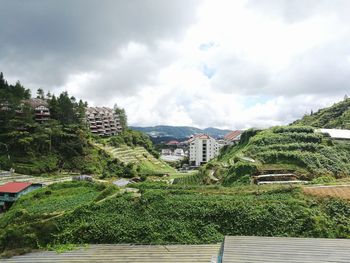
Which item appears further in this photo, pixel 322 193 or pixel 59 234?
pixel 322 193

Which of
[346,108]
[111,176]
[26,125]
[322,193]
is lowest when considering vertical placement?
[111,176]

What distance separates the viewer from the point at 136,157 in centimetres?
7375

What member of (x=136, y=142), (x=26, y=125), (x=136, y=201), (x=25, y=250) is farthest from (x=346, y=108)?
(x=25, y=250)

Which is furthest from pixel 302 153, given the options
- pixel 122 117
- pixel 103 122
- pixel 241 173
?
pixel 122 117

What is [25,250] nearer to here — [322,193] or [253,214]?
[253,214]

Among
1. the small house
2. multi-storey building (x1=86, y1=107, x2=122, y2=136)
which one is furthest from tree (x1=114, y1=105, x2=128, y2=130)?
the small house

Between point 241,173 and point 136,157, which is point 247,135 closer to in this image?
point 136,157

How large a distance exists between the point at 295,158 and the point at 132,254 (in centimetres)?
2450

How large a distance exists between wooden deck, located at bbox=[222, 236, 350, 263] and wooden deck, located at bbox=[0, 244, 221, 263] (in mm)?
3873

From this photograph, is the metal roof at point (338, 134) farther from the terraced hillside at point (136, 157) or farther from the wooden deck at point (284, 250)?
the wooden deck at point (284, 250)

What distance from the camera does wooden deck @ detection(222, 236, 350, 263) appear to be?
405 inches

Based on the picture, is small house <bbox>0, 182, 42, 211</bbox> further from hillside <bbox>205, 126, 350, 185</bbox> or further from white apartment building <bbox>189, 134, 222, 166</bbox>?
white apartment building <bbox>189, 134, 222, 166</bbox>

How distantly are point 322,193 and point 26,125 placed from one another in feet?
175

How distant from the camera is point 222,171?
138 ft
